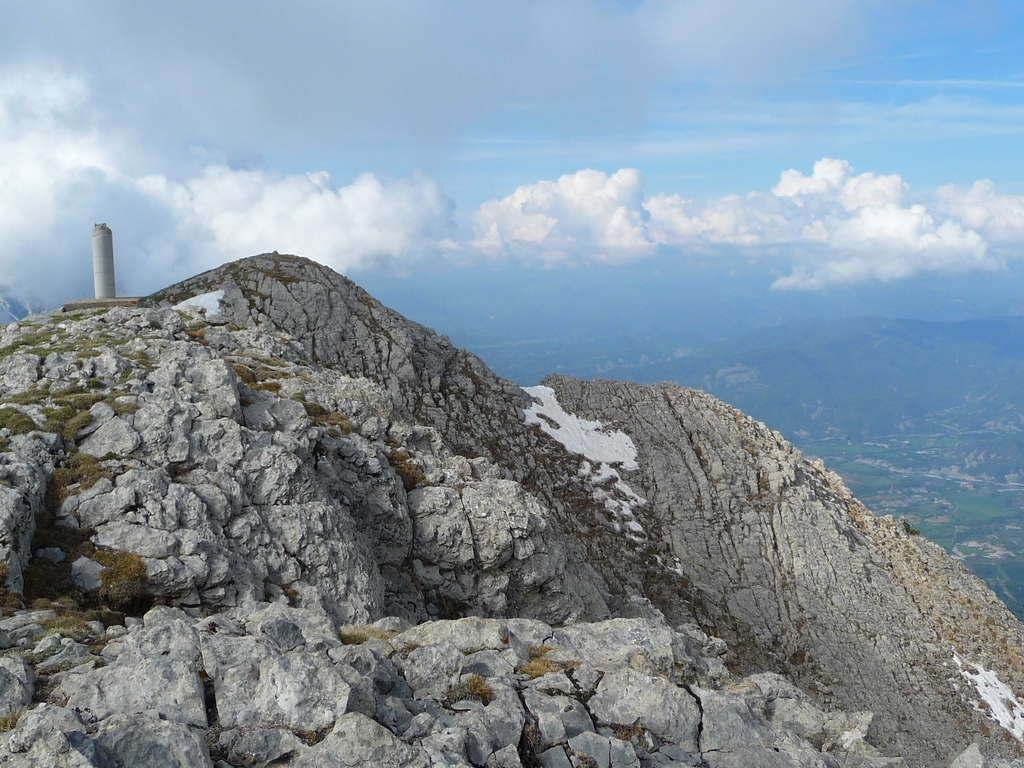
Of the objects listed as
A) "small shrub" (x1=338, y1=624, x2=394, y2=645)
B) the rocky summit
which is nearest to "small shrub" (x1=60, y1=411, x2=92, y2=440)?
the rocky summit

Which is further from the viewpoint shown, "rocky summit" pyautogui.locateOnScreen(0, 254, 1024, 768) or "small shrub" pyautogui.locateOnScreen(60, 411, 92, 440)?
"small shrub" pyautogui.locateOnScreen(60, 411, 92, 440)

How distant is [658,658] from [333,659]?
8.64 m

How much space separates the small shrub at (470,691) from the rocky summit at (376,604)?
5 cm

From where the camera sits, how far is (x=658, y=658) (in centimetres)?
1745

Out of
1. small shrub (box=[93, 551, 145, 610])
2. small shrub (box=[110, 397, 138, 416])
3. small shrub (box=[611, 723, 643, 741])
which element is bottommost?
small shrub (box=[611, 723, 643, 741])

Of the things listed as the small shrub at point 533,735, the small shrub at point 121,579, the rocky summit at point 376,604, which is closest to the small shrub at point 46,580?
the rocky summit at point 376,604

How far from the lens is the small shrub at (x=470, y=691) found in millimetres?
13930

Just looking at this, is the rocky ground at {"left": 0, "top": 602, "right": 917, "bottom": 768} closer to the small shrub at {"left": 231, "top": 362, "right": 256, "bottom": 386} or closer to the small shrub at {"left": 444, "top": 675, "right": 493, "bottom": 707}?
the small shrub at {"left": 444, "top": 675, "right": 493, "bottom": 707}

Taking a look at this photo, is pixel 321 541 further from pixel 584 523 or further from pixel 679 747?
pixel 584 523

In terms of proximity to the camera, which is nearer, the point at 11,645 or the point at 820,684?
the point at 11,645

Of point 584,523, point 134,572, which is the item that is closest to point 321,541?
point 134,572

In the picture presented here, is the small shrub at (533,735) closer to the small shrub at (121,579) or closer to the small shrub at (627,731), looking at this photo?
the small shrub at (627,731)

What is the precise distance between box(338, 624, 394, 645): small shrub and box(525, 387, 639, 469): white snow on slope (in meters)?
53.2

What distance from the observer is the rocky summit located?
11.9 metres
